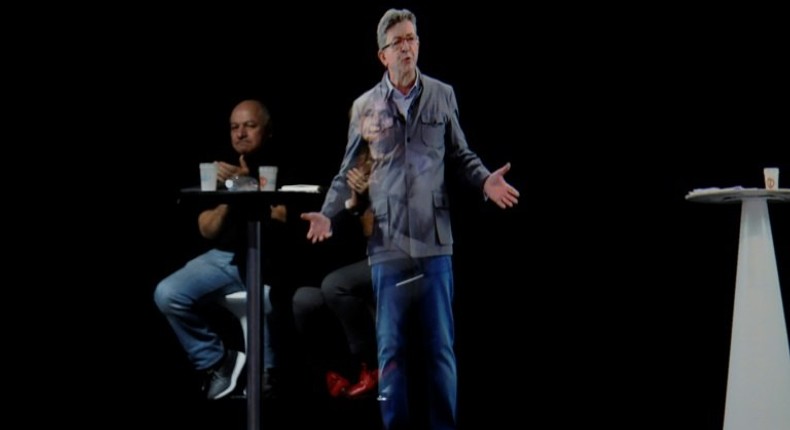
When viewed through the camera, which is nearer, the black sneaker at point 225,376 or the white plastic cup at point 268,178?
the white plastic cup at point 268,178

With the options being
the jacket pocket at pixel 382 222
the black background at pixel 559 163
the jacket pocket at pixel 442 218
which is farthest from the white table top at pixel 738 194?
the jacket pocket at pixel 382 222

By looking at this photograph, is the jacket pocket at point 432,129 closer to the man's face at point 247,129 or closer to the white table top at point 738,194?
Result: the man's face at point 247,129

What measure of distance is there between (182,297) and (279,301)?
392 millimetres

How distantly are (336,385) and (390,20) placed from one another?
1.49 meters

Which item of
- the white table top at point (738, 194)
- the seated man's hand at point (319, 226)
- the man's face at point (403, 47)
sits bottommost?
the seated man's hand at point (319, 226)

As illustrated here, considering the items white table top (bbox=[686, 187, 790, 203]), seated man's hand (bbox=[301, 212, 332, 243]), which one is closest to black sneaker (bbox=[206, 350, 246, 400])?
seated man's hand (bbox=[301, 212, 332, 243])

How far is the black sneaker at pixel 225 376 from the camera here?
4082 mm

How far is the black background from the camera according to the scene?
13.5ft

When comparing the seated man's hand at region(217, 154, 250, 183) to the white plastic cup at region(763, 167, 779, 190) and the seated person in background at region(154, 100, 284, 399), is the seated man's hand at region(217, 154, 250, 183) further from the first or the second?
the white plastic cup at region(763, 167, 779, 190)

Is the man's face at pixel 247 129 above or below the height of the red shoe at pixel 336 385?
above

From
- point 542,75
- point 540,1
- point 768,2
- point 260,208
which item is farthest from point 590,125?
Result: point 260,208

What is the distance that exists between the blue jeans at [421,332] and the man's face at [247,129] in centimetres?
77

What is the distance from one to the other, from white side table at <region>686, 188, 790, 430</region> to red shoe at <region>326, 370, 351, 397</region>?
147cm

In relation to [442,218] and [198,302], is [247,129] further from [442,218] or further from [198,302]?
[442,218]
